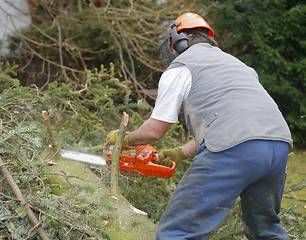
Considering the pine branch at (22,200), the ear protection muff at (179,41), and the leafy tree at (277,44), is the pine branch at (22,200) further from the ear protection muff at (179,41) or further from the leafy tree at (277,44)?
the leafy tree at (277,44)

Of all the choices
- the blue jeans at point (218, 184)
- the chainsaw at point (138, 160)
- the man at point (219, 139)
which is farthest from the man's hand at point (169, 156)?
the blue jeans at point (218, 184)

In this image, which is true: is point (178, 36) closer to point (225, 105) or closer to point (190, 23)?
point (190, 23)

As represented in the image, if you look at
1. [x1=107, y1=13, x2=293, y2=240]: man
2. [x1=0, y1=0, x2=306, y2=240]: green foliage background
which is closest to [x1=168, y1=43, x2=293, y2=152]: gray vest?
[x1=107, y1=13, x2=293, y2=240]: man

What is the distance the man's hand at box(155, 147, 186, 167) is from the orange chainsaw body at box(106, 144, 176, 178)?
3 cm

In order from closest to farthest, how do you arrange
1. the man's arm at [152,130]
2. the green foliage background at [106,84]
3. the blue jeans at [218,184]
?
the blue jeans at [218,184]
the man's arm at [152,130]
the green foliage background at [106,84]

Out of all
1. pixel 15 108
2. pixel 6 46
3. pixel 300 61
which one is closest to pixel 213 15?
pixel 300 61

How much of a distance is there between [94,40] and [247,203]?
488 centimetres

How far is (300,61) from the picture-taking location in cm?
586

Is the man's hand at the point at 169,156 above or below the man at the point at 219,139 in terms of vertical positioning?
below

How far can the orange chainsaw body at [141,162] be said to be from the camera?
2533mm

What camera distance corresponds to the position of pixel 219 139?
73.8 inches

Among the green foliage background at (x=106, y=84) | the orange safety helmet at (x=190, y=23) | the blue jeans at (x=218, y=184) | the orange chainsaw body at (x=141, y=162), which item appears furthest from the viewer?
the orange chainsaw body at (x=141, y=162)

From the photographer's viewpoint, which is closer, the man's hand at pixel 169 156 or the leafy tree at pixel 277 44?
the man's hand at pixel 169 156

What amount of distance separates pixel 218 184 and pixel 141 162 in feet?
2.65
